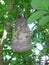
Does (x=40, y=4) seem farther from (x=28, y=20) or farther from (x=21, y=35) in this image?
(x=21, y=35)

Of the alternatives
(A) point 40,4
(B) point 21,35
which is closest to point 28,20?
(A) point 40,4

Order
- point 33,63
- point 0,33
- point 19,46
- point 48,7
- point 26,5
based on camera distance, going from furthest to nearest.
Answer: point 33,63 < point 0,33 < point 26,5 < point 19,46 < point 48,7

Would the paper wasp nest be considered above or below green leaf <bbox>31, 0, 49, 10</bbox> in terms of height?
above

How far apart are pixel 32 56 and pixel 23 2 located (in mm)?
1355

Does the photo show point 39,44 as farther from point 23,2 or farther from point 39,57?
point 23,2

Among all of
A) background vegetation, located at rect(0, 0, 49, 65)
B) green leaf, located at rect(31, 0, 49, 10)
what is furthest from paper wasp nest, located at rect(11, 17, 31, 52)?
→ green leaf, located at rect(31, 0, 49, 10)

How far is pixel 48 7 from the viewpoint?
1.24 ft

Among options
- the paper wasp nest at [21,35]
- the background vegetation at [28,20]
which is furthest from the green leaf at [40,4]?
the paper wasp nest at [21,35]

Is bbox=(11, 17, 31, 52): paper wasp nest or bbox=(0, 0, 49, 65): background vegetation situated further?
bbox=(11, 17, 31, 52): paper wasp nest

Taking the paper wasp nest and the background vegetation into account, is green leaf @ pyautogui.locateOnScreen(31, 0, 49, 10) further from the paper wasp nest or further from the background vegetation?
the paper wasp nest

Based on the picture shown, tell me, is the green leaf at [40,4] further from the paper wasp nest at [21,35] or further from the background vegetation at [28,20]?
the paper wasp nest at [21,35]

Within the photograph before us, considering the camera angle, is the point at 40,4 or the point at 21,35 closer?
the point at 40,4

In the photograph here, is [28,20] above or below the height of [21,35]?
below

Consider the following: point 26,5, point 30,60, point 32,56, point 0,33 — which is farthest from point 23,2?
point 32,56
